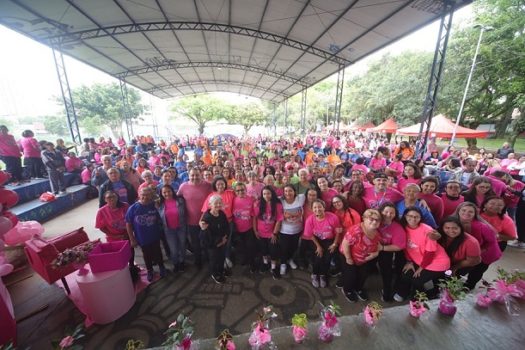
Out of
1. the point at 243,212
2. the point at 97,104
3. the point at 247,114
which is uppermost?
the point at 97,104

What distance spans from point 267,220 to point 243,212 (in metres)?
0.41

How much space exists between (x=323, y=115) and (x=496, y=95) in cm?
2653

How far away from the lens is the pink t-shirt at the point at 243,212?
350 cm

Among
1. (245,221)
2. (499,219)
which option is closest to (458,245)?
(499,219)

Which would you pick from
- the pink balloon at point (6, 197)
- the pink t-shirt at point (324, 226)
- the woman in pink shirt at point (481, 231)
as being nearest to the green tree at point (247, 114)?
the pink balloon at point (6, 197)

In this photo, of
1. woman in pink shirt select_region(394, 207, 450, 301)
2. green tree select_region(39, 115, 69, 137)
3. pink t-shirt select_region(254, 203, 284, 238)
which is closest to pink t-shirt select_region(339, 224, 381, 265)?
woman in pink shirt select_region(394, 207, 450, 301)

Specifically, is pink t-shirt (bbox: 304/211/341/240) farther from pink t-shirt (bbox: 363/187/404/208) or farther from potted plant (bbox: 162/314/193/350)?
potted plant (bbox: 162/314/193/350)

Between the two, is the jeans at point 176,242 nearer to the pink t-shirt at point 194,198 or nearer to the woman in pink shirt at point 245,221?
the pink t-shirt at point 194,198

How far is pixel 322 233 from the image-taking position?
10.2ft

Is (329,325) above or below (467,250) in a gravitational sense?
A: below

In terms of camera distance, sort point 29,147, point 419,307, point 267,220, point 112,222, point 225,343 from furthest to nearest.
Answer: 1. point 29,147
2. point 267,220
3. point 112,222
4. point 419,307
5. point 225,343

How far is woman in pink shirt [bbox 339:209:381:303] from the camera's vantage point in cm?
255

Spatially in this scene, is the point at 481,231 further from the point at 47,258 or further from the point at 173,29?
the point at 173,29

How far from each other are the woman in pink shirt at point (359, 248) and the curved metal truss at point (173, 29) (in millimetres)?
10947
